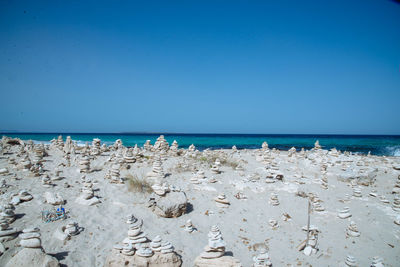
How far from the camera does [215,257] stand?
4285 mm

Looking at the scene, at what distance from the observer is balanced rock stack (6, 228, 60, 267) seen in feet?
12.5

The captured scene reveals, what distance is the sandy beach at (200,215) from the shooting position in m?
4.62

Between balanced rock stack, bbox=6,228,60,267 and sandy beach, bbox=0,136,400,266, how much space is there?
11 centimetres

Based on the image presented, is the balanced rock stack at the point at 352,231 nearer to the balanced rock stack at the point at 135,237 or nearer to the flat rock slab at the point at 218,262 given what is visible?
the flat rock slab at the point at 218,262

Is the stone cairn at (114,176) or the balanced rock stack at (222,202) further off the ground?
the stone cairn at (114,176)

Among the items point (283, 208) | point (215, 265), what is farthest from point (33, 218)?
point (283, 208)

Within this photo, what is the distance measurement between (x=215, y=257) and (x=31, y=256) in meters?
3.61

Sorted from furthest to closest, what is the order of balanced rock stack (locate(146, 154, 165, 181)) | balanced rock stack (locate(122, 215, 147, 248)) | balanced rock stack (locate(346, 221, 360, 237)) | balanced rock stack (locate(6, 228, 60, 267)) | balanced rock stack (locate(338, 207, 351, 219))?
balanced rock stack (locate(146, 154, 165, 181)), balanced rock stack (locate(338, 207, 351, 219)), balanced rock stack (locate(346, 221, 360, 237)), balanced rock stack (locate(122, 215, 147, 248)), balanced rock stack (locate(6, 228, 60, 267))

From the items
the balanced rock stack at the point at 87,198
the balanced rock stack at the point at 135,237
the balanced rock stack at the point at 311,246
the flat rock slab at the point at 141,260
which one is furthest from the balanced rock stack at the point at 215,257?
the balanced rock stack at the point at 87,198

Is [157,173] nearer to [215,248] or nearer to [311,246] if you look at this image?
[215,248]

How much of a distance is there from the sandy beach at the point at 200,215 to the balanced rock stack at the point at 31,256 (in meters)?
0.11

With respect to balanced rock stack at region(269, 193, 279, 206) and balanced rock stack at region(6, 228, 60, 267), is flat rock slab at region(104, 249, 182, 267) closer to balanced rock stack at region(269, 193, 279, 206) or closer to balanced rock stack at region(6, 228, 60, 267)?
balanced rock stack at region(6, 228, 60, 267)

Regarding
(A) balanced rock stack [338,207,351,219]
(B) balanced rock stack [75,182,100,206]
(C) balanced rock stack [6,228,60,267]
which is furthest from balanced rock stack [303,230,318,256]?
(B) balanced rock stack [75,182,100,206]

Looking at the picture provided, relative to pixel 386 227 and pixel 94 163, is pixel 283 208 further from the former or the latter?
pixel 94 163
